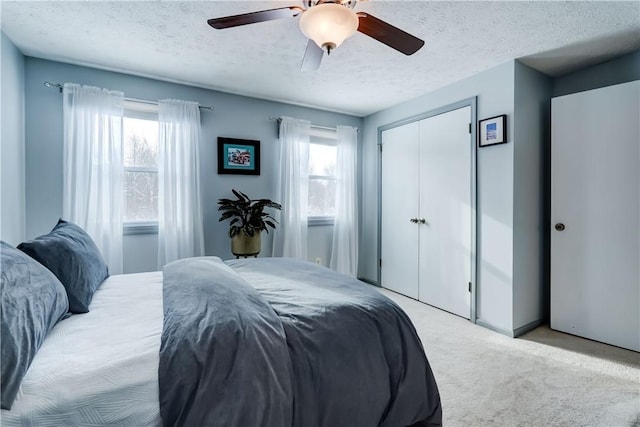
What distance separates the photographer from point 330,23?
5.01ft

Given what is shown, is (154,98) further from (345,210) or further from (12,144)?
(345,210)

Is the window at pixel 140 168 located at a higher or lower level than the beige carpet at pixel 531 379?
higher

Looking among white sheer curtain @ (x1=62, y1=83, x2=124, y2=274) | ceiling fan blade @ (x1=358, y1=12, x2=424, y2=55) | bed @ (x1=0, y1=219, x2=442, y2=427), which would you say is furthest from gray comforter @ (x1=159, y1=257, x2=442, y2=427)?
white sheer curtain @ (x1=62, y1=83, x2=124, y2=274)

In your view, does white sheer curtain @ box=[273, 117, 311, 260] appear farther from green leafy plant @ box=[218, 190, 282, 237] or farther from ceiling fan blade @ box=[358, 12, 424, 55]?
ceiling fan blade @ box=[358, 12, 424, 55]

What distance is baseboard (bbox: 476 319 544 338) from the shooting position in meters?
2.76

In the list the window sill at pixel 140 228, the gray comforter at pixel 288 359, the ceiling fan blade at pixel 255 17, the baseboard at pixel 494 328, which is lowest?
the baseboard at pixel 494 328

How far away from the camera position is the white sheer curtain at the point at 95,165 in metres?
2.77

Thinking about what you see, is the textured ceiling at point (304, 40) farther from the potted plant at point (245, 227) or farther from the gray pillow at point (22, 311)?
the gray pillow at point (22, 311)

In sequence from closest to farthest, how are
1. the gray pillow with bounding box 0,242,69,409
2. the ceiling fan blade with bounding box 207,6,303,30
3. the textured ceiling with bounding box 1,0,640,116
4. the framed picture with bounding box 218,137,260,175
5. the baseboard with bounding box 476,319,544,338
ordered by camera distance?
the gray pillow with bounding box 0,242,69,409 → the ceiling fan blade with bounding box 207,6,303,30 → the textured ceiling with bounding box 1,0,640,116 → the baseboard with bounding box 476,319,544,338 → the framed picture with bounding box 218,137,260,175

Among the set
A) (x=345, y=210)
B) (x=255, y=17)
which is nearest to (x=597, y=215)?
(x=345, y=210)

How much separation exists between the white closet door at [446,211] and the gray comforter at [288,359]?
2.01 meters

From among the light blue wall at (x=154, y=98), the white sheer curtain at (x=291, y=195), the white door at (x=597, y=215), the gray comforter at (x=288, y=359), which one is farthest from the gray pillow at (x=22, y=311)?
the white door at (x=597, y=215)

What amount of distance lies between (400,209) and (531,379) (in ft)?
7.48

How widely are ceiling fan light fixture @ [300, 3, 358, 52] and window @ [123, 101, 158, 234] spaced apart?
7.52 feet
